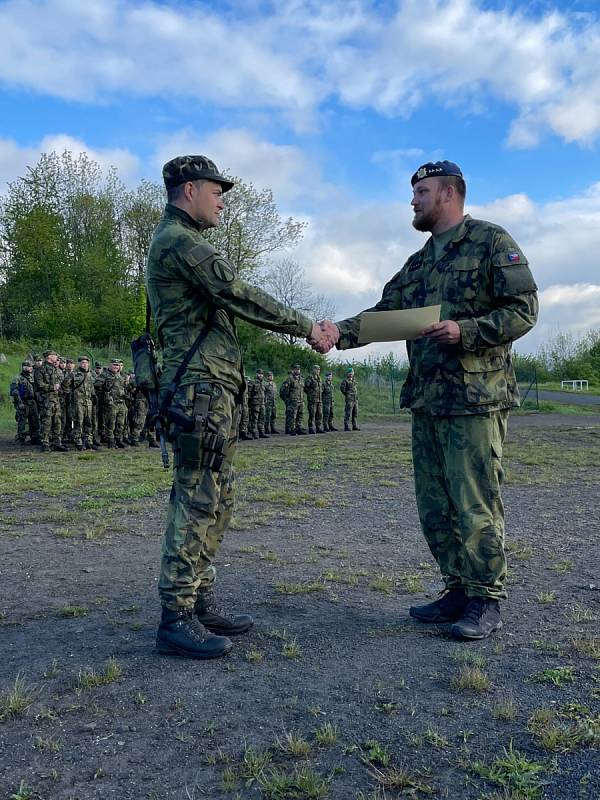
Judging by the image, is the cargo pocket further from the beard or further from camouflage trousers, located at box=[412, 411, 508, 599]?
the beard

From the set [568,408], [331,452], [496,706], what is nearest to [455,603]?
[496,706]

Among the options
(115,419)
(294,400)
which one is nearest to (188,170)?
(115,419)

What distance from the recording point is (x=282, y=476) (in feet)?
36.6

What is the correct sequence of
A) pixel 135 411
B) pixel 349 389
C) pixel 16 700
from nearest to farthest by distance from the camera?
1. pixel 16 700
2. pixel 135 411
3. pixel 349 389

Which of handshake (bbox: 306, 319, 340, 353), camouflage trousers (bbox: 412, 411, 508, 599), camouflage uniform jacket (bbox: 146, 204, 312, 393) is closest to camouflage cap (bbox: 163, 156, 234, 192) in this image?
camouflage uniform jacket (bbox: 146, 204, 312, 393)

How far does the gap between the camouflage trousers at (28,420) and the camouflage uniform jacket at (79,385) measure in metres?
1.11

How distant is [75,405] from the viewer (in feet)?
55.6

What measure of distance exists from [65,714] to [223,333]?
193cm

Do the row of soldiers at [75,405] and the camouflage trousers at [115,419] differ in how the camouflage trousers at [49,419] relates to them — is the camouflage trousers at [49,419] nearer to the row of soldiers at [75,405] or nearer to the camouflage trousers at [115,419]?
the row of soldiers at [75,405]

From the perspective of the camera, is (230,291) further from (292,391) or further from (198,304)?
(292,391)

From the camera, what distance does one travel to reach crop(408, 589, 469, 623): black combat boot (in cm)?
404

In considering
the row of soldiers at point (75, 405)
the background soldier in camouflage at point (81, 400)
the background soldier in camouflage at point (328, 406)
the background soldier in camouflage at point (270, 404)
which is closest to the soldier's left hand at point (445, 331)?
the row of soldiers at point (75, 405)

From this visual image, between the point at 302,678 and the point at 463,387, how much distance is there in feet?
5.63

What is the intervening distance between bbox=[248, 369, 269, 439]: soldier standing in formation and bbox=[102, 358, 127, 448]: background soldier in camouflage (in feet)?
15.2
